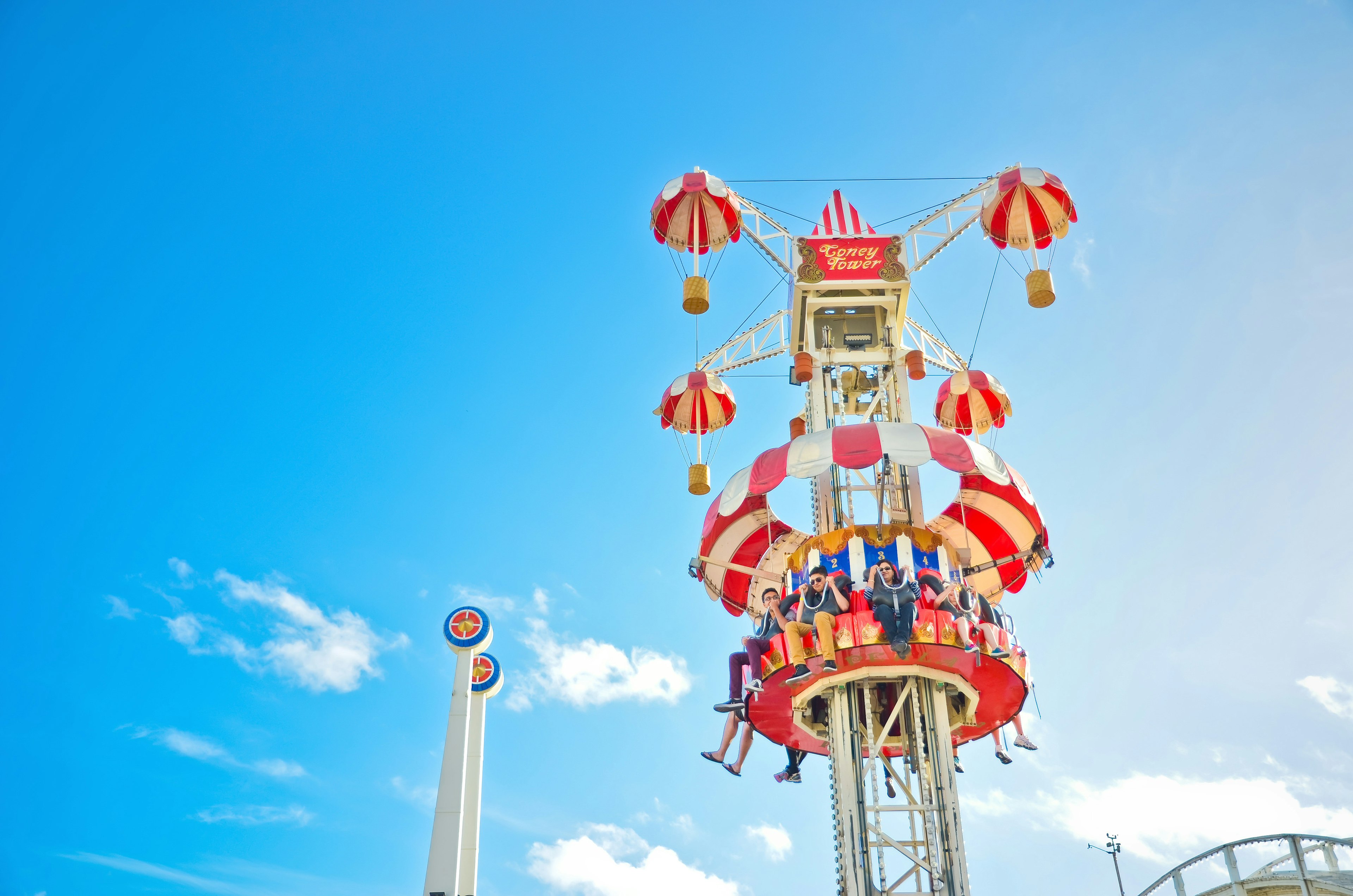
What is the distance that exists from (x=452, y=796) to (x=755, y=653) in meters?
6.56

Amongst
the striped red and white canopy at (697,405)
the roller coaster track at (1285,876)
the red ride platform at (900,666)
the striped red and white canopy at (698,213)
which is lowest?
the roller coaster track at (1285,876)

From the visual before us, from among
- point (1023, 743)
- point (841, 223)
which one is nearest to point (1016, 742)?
point (1023, 743)

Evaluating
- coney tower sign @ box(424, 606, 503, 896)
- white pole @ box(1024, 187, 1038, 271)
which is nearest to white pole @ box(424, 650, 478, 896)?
coney tower sign @ box(424, 606, 503, 896)

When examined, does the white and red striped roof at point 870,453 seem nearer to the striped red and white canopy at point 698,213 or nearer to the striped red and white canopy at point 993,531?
the striped red and white canopy at point 993,531

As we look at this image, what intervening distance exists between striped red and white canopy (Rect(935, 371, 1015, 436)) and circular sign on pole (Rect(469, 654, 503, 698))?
1317cm

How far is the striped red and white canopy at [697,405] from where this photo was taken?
2761 cm

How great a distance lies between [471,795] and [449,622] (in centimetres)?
293

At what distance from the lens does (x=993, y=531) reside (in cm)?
2612

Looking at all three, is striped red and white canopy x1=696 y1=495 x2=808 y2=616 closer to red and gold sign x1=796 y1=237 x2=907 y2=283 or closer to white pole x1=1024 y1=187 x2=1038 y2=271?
red and gold sign x1=796 y1=237 x2=907 y2=283

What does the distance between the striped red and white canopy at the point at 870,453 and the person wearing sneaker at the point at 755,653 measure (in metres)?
2.08

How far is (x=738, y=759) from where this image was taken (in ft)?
78.8

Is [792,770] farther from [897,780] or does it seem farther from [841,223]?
[841,223]

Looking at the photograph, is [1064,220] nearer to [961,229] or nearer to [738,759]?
Result: [961,229]

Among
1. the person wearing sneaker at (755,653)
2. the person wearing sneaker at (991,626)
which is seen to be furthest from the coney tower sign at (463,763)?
the person wearing sneaker at (991,626)
